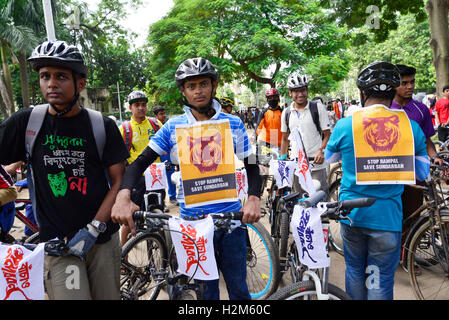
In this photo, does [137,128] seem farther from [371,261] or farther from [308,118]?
[371,261]

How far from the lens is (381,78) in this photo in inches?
87.2

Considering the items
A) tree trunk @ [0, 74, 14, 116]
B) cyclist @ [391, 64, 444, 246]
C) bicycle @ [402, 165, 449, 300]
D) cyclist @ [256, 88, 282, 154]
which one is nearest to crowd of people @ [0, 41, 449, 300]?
bicycle @ [402, 165, 449, 300]

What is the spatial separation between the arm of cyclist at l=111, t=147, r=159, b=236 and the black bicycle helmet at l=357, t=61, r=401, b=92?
1.55 metres

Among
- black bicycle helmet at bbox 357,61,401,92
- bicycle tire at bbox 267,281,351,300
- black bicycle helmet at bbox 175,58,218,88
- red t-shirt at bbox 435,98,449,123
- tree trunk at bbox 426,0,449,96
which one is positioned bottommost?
bicycle tire at bbox 267,281,351,300

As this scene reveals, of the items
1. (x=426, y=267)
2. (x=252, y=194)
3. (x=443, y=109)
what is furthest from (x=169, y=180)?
(x=443, y=109)

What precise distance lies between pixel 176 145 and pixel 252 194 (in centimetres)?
59

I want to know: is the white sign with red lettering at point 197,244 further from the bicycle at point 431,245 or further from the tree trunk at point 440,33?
the tree trunk at point 440,33

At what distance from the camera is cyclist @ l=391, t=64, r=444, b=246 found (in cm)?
339

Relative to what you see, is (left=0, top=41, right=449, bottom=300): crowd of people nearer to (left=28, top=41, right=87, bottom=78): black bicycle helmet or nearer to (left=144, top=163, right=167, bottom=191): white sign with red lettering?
(left=28, top=41, right=87, bottom=78): black bicycle helmet

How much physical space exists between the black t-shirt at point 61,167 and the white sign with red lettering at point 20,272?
19cm

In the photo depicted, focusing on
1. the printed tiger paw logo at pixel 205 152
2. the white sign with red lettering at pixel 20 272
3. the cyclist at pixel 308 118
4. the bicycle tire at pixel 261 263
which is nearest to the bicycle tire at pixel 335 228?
the cyclist at pixel 308 118
